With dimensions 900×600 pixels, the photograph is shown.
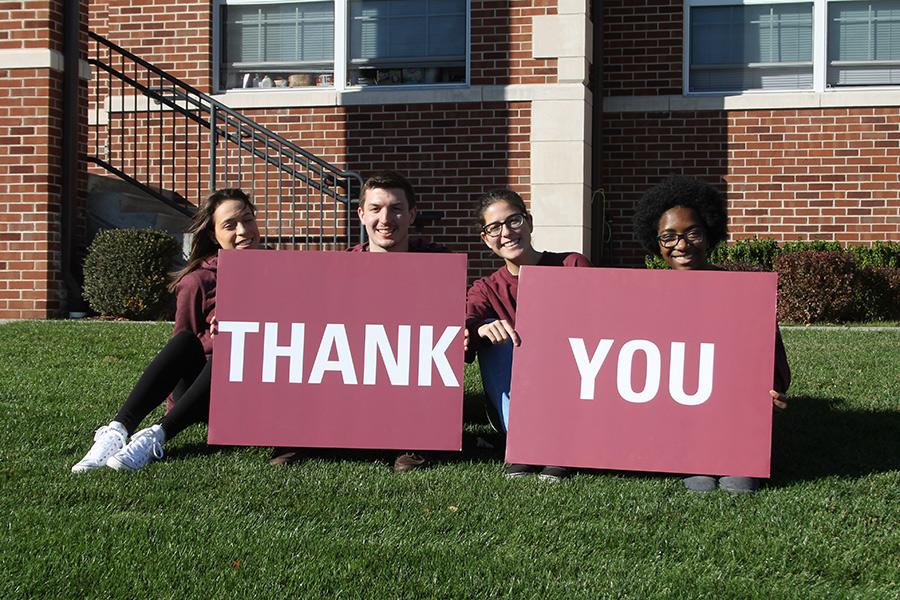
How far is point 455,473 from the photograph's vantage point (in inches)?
163

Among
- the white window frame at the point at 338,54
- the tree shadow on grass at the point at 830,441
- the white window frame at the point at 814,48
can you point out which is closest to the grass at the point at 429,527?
the tree shadow on grass at the point at 830,441

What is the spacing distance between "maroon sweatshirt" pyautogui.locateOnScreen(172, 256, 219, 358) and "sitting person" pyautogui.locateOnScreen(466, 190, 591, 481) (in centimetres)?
110

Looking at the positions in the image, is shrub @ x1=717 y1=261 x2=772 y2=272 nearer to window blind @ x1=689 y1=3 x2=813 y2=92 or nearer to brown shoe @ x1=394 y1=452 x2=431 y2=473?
window blind @ x1=689 y1=3 x2=813 y2=92

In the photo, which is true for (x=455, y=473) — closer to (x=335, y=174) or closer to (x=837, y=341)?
(x=837, y=341)

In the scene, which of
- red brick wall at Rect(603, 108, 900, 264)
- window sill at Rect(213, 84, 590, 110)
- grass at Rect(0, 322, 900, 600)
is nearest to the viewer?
grass at Rect(0, 322, 900, 600)

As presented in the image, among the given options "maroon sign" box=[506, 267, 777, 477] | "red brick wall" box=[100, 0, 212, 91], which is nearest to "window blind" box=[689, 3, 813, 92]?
"red brick wall" box=[100, 0, 212, 91]

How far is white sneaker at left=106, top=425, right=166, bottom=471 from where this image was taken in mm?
4086

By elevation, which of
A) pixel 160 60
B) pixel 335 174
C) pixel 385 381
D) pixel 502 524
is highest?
pixel 160 60

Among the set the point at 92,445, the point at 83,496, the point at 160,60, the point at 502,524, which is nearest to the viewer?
the point at 502,524

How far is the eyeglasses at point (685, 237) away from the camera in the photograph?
438cm

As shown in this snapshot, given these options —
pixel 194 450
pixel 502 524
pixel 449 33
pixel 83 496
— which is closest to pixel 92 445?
pixel 194 450

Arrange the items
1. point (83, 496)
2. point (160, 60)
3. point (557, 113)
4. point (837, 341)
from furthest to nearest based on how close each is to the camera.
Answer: point (160, 60) < point (557, 113) < point (837, 341) < point (83, 496)

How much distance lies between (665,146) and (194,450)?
24.6 ft

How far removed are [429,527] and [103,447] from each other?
4.81 ft
